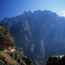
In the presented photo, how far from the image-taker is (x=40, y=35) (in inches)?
5502

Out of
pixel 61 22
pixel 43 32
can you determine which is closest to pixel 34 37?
pixel 43 32

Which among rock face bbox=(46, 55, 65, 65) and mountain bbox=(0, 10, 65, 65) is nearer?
rock face bbox=(46, 55, 65, 65)

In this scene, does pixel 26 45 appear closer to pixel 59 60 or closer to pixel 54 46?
pixel 54 46

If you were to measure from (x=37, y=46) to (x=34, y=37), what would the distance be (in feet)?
44.4

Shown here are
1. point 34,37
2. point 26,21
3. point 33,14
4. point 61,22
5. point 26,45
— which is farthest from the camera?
point 33,14

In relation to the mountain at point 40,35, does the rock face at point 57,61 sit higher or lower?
lower

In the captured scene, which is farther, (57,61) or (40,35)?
(40,35)

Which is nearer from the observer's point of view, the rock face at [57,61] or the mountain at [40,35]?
the rock face at [57,61]

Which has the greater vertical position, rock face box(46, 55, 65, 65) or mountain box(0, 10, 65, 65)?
mountain box(0, 10, 65, 65)

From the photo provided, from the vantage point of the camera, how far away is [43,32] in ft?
474

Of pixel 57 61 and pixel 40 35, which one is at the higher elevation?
pixel 40 35

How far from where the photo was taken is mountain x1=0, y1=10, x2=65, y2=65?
121938 millimetres

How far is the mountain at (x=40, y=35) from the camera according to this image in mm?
121938

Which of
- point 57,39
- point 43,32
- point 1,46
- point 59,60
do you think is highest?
point 43,32
